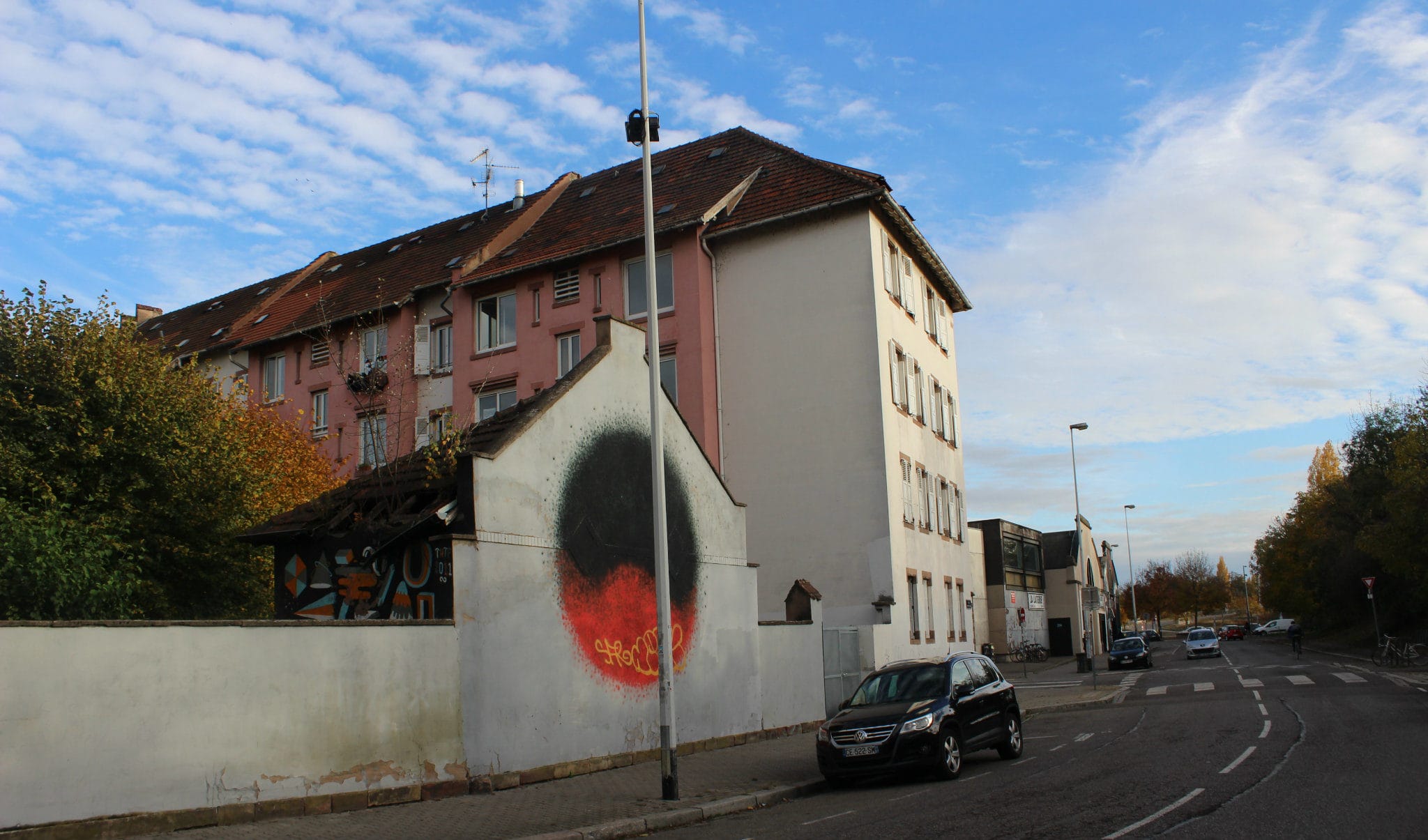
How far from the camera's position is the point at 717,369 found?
3028 centimetres

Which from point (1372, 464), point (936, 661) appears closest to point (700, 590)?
point (936, 661)

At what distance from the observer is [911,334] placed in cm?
3234

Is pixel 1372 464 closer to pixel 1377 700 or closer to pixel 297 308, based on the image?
pixel 1377 700

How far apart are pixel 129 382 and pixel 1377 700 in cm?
2599

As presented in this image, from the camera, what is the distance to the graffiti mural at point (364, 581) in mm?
13742

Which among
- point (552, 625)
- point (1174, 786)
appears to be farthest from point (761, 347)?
point (1174, 786)

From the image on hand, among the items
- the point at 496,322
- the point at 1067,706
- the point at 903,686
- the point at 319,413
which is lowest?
the point at 1067,706

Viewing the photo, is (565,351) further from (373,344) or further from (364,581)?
(364,581)

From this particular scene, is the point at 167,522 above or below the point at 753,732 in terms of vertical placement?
above

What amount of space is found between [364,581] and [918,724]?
25.6ft

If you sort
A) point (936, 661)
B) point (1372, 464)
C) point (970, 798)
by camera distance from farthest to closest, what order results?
point (1372, 464) → point (936, 661) → point (970, 798)

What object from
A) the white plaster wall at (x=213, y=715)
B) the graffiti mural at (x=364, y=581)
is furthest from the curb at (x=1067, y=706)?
the white plaster wall at (x=213, y=715)

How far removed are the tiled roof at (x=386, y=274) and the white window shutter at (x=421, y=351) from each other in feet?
4.06

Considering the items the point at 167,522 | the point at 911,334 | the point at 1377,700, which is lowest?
the point at 1377,700
